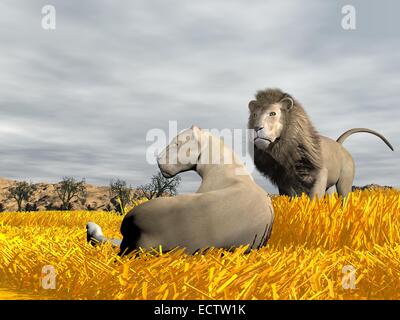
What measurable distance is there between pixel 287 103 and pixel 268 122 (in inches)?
12.6

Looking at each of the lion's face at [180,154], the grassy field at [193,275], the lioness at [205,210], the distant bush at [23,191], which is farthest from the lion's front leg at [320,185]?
the distant bush at [23,191]

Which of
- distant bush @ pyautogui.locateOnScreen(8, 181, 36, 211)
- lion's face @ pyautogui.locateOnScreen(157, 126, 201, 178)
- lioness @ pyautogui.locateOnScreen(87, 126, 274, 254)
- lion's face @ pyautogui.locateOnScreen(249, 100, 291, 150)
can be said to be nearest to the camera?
lioness @ pyautogui.locateOnScreen(87, 126, 274, 254)

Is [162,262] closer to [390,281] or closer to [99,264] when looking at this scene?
[99,264]

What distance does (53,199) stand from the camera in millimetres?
20328

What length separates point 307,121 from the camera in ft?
18.6

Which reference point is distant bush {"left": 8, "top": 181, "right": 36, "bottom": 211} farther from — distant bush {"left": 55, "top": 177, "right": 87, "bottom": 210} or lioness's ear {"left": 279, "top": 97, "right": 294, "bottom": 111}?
lioness's ear {"left": 279, "top": 97, "right": 294, "bottom": 111}

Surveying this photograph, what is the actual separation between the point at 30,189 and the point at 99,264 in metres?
Result: 20.3

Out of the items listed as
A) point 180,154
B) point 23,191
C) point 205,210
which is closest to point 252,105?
point 180,154

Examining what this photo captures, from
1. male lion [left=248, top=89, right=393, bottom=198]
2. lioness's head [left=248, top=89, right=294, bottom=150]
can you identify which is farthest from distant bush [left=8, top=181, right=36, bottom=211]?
lioness's head [left=248, top=89, right=294, bottom=150]

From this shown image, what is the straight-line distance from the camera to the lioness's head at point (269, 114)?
17.5 ft

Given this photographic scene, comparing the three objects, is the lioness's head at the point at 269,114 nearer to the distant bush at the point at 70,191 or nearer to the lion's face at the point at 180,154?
the lion's face at the point at 180,154

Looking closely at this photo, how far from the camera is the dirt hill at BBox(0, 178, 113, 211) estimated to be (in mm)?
19391
